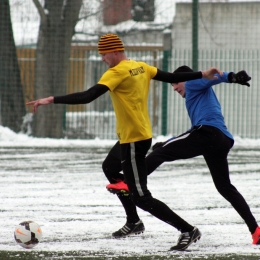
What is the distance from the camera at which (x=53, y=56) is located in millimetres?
19328

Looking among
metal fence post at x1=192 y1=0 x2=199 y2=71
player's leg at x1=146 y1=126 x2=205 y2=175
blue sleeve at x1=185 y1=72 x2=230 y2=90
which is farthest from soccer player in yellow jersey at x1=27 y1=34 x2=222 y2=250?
metal fence post at x1=192 y1=0 x2=199 y2=71

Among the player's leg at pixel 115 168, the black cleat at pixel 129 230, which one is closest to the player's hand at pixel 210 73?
the player's leg at pixel 115 168

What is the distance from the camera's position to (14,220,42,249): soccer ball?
6660mm

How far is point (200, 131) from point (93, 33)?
17631 millimetres

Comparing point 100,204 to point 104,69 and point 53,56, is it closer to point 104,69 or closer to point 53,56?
point 53,56

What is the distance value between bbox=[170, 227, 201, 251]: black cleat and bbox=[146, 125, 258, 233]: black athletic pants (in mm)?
537

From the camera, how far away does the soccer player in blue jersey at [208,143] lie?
6.96 m

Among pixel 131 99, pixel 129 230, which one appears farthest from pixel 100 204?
pixel 131 99

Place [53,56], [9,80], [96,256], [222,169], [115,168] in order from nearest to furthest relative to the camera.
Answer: [96,256]
[222,169]
[115,168]
[53,56]
[9,80]

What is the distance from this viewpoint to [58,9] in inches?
773

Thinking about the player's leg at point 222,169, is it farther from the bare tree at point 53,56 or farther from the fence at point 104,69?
the bare tree at point 53,56

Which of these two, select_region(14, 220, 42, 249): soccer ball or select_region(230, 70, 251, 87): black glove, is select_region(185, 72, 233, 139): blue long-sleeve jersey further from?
select_region(14, 220, 42, 249): soccer ball

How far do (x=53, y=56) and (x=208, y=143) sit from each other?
41.8 feet

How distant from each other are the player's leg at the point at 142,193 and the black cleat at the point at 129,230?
77cm
